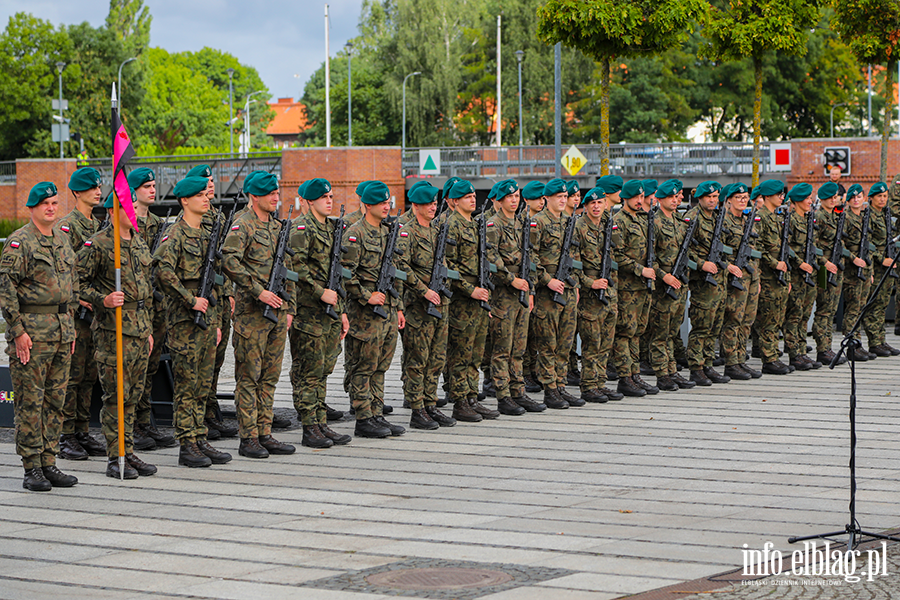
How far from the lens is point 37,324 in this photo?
316 inches

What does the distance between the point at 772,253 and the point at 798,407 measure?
9.23ft

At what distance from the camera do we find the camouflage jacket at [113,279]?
28.1 feet

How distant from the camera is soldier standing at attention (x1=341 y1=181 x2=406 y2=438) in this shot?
9.82m

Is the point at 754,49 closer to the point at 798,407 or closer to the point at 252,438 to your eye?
the point at 798,407

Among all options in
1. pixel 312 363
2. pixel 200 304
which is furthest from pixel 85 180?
pixel 312 363

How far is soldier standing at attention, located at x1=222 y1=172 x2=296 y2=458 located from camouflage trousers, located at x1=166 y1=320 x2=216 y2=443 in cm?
29

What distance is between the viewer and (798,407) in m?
11.3

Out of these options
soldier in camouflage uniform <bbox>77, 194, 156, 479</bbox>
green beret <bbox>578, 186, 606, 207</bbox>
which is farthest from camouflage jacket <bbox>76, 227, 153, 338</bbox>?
green beret <bbox>578, 186, 606, 207</bbox>

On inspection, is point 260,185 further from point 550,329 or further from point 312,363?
point 550,329

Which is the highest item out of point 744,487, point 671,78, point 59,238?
point 671,78

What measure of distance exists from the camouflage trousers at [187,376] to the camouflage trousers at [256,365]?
0.91 ft

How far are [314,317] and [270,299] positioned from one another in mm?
743

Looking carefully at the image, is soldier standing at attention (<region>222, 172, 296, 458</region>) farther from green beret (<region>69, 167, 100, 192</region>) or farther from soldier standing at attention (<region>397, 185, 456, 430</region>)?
soldier standing at attention (<region>397, 185, 456, 430</region>)

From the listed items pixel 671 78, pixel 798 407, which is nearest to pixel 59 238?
pixel 798 407
